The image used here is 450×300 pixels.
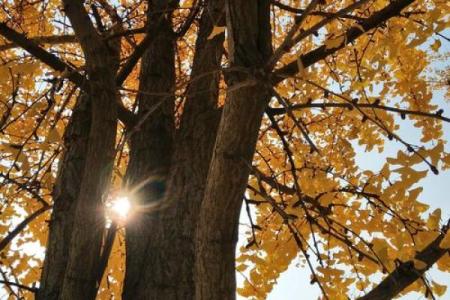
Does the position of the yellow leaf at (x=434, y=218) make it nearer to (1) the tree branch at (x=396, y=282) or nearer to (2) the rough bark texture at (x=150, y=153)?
(1) the tree branch at (x=396, y=282)

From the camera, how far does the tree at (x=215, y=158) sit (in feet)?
4.90

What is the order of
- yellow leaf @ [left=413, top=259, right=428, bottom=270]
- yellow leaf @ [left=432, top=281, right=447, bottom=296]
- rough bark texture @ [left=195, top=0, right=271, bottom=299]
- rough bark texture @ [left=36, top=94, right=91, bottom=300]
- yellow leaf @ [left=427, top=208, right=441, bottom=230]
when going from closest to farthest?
rough bark texture @ [left=195, top=0, right=271, bottom=299] < yellow leaf @ [left=413, top=259, right=428, bottom=270] < yellow leaf @ [left=427, top=208, right=441, bottom=230] < yellow leaf @ [left=432, top=281, right=447, bottom=296] < rough bark texture @ [left=36, top=94, right=91, bottom=300]

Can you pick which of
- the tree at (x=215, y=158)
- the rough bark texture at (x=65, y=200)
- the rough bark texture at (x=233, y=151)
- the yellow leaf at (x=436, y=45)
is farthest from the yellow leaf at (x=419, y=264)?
the rough bark texture at (x=65, y=200)

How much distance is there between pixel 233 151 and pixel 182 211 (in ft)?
3.36

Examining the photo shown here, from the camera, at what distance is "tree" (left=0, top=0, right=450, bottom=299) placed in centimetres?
149

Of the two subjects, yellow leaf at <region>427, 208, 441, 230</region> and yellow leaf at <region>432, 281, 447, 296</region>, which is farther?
yellow leaf at <region>432, 281, 447, 296</region>

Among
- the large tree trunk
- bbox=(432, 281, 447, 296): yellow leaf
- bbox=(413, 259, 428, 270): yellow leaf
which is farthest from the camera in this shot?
the large tree trunk

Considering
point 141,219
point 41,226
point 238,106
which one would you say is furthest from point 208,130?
point 41,226

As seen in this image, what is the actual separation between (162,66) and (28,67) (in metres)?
1.30

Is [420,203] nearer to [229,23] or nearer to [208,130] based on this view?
[208,130]

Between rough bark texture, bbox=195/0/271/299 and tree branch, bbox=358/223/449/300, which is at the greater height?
rough bark texture, bbox=195/0/271/299

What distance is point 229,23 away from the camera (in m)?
1.39

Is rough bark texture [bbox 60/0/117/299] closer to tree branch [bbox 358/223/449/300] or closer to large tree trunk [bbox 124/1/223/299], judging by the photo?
large tree trunk [bbox 124/1/223/299]

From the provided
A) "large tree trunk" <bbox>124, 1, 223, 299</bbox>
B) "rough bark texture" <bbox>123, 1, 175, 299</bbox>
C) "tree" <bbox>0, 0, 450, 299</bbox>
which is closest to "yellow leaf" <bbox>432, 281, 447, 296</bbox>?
"tree" <bbox>0, 0, 450, 299</bbox>
